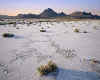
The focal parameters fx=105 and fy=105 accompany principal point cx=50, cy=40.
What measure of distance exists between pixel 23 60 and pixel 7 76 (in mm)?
1411

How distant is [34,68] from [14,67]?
0.81 m

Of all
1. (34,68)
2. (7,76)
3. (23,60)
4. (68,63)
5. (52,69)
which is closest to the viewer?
(7,76)

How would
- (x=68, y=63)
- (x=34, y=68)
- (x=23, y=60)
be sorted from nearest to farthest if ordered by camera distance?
1. (x=34, y=68)
2. (x=68, y=63)
3. (x=23, y=60)

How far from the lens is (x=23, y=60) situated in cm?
492

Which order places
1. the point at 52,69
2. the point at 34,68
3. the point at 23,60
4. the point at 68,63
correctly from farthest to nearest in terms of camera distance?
the point at 23,60, the point at 68,63, the point at 34,68, the point at 52,69

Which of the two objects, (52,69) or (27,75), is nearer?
(27,75)

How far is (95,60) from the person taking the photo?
15.5 feet

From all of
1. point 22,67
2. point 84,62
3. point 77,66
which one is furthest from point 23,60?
point 84,62

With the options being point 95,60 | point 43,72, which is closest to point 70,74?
point 43,72

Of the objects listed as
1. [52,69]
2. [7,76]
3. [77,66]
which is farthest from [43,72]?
[77,66]

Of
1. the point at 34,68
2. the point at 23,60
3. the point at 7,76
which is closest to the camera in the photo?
the point at 7,76

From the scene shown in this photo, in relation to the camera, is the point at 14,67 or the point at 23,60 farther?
the point at 23,60

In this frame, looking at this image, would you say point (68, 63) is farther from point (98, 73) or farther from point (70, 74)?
point (98, 73)

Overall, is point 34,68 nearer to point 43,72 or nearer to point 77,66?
point 43,72
